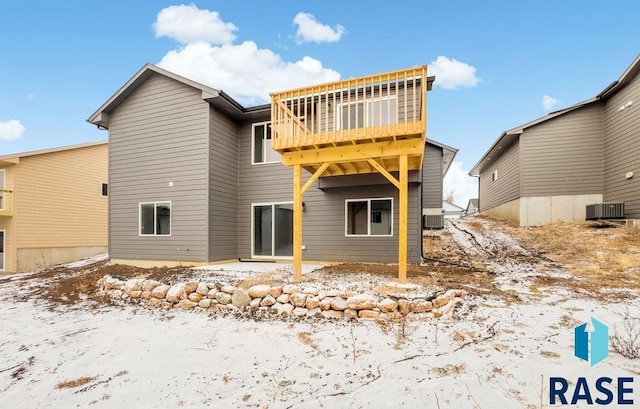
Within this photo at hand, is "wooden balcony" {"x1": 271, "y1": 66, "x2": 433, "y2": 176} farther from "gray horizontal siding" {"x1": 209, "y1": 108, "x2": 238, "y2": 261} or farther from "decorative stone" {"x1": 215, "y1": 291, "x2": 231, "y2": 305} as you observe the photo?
"gray horizontal siding" {"x1": 209, "y1": 108, "x2": 238, "y2": 261}

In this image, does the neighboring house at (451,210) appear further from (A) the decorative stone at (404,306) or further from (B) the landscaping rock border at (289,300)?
(A) the decorative stone at (404,306)

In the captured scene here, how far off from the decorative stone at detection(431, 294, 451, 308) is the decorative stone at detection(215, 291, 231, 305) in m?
3.52

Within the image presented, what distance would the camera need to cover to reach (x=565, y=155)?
40.1 feet

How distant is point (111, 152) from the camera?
33.3 feet

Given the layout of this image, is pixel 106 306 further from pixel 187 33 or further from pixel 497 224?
pixel 497 224

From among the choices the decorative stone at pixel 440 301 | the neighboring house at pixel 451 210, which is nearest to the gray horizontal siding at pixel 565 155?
the decorative stone at pixel 440 301

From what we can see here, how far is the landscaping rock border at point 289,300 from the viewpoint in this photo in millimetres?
4480

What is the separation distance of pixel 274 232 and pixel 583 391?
26.5 ft

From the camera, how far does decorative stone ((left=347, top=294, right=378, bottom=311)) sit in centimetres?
452

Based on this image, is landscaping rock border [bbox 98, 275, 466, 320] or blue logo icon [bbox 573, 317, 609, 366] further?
landscaping rock border [bbox 98, 275, 466, 320]

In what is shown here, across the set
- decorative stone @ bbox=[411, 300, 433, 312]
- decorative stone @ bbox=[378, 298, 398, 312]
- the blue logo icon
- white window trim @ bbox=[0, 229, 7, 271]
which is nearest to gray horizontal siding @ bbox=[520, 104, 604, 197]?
the blue logo icon

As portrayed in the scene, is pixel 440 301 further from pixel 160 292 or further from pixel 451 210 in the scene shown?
pixel 451 210

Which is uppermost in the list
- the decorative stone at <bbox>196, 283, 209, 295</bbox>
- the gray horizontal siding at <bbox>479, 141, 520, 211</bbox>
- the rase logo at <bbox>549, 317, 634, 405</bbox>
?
the gray horizontal siding at <bbox>479, 141, 520, 211</bbox>

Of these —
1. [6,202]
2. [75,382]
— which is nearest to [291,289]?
[75,382]
